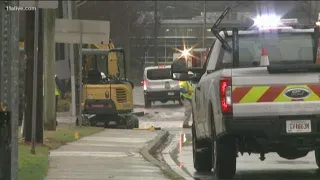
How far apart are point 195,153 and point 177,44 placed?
69432 mm

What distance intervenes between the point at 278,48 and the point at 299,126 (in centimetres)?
187

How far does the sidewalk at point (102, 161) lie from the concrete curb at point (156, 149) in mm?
117

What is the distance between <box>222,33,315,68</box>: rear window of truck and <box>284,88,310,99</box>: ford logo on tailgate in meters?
1.39

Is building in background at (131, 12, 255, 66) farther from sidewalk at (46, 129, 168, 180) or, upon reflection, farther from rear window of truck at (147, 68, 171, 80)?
sidewalk at (46, 129, 168, 180)

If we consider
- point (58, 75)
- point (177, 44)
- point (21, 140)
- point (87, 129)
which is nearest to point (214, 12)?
point (177, 44)

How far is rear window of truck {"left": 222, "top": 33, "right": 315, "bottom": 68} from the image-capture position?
34.1ft

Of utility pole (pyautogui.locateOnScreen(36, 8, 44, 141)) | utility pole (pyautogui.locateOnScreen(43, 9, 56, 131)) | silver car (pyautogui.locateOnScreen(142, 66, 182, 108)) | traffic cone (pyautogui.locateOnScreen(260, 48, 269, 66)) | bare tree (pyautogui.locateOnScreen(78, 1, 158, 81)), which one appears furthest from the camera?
bare tree (pyautogui.locateOnScreen(78, 1, 158, 81))

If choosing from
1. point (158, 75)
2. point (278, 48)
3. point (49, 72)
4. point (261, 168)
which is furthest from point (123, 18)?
point (278, 48)

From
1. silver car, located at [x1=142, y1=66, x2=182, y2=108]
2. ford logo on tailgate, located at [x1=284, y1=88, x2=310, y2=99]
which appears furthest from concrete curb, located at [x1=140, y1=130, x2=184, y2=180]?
silver car, located at [x1=142, y1=66, x2=182, y2=108]

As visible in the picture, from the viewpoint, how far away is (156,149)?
1608 centimetres

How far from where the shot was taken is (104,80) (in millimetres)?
23844

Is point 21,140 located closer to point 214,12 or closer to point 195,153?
point 195,153

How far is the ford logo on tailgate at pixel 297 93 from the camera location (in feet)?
29.6

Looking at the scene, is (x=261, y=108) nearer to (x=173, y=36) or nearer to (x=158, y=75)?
(x=158, y=75)
